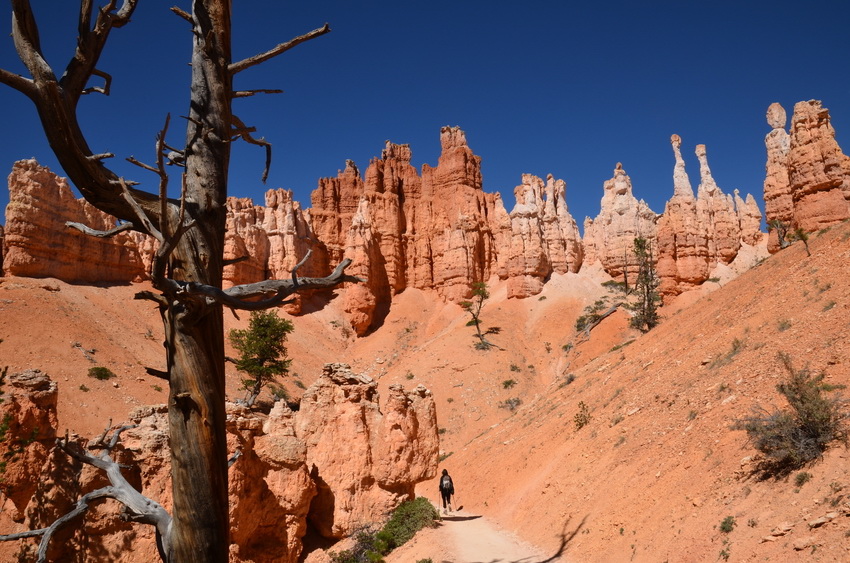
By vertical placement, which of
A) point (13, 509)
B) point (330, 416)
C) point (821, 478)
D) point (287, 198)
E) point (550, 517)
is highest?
point (287, 198)

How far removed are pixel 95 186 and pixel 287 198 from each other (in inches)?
2706

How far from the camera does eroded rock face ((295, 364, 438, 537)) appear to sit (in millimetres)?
12141

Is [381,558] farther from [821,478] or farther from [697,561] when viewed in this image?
[821,478]

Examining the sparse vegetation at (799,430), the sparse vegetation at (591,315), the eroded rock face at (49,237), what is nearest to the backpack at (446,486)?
the sparse vegetation at (799,430)

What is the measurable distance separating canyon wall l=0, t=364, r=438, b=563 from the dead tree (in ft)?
15.0

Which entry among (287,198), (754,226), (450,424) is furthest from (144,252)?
(754,226)

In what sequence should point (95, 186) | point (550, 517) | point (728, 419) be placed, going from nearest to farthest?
point (95, 186) → point (728, 419) → point (550, 517)

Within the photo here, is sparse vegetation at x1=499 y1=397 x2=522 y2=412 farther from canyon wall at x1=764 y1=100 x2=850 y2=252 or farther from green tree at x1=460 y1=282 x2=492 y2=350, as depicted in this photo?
canyon wall at x1=764 y1=100 x2=850 y2=252

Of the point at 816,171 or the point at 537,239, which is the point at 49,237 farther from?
the point at 816,171

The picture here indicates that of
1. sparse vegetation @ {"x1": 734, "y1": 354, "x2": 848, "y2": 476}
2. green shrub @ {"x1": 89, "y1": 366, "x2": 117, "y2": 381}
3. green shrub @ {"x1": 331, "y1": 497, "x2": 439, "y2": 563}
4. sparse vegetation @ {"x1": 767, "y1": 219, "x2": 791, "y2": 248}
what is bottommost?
green shrub @ {"x1": 331, "y1": 497, "x2": 439, "y2": 563}

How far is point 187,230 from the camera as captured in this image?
3.03m

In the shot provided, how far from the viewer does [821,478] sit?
27.2 feet

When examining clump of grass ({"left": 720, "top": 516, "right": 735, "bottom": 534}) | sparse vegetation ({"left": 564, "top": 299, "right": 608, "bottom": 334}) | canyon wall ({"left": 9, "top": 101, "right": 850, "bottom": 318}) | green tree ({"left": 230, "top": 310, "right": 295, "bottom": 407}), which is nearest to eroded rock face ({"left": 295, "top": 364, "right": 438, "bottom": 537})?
clump of grass ({"left": 720, "top": 516, "right": 735, "bottom": 534})

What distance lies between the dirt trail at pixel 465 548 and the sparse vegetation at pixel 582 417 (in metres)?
5.78
